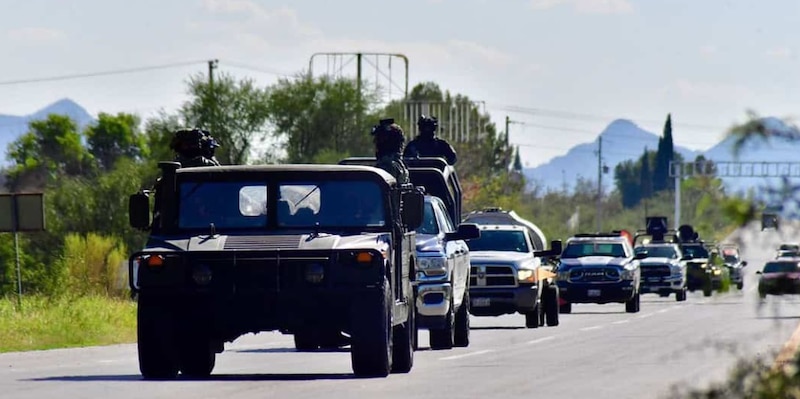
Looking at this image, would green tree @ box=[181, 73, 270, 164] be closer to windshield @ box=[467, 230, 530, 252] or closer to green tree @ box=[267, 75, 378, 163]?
green tree @ box=[267, 75, 378, 163]

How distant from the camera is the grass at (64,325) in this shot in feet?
93.6

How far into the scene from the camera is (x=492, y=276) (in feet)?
111

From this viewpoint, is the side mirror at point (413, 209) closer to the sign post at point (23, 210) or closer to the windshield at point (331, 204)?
the windshield at point (331, 204)

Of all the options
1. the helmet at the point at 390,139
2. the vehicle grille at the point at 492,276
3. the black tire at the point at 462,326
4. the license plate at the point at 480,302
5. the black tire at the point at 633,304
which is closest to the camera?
the helmet at the point at 390,139

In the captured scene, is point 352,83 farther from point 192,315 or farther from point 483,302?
point 192,315

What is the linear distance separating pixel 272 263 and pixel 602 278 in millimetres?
26363

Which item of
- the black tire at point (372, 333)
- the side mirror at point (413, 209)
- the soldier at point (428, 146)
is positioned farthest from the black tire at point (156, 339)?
the soldier at point (428, 146)

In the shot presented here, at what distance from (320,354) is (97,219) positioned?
46616 mm

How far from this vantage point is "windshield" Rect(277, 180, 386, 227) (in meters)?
19.3

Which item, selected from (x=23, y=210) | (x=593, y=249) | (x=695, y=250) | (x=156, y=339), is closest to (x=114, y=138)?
(x=695, y=250)

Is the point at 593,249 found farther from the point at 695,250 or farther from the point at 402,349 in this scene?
the point at 402,349

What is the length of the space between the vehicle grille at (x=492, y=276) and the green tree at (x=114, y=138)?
101 meters

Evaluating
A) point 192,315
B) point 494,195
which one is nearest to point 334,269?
point 192,315

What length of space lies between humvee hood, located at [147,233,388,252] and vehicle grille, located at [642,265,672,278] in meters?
38.8
